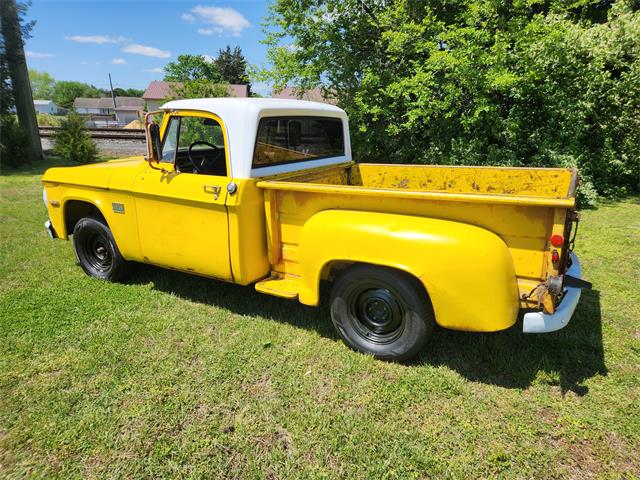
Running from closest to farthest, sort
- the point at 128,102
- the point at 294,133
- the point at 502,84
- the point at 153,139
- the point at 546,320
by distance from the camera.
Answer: the point at 546,320, the point at 153,139, the point at 294,133, the point at 502,84, the point at 128,102

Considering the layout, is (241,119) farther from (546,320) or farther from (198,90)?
(198,90)

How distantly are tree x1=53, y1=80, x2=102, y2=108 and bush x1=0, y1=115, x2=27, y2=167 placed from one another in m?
117

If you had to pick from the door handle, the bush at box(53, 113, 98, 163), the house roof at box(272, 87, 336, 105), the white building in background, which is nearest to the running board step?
the door handle

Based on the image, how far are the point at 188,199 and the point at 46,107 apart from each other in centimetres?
11902

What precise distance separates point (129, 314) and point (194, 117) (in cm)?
192

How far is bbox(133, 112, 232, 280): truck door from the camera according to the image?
11.0 ft

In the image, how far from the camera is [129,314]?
12.5 feet

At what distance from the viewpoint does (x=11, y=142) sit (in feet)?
42.8

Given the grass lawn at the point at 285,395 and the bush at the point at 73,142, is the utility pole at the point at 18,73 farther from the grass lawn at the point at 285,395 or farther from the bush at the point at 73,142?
the grass lawn at the point at 285,395

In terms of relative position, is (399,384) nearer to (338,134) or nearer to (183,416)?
(183,416)

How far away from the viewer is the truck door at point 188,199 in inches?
132

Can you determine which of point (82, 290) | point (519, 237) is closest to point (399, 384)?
point (519, 237)

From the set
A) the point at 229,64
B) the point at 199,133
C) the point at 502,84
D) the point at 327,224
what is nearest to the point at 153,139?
the point at 199,133

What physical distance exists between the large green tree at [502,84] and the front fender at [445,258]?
6244mm
